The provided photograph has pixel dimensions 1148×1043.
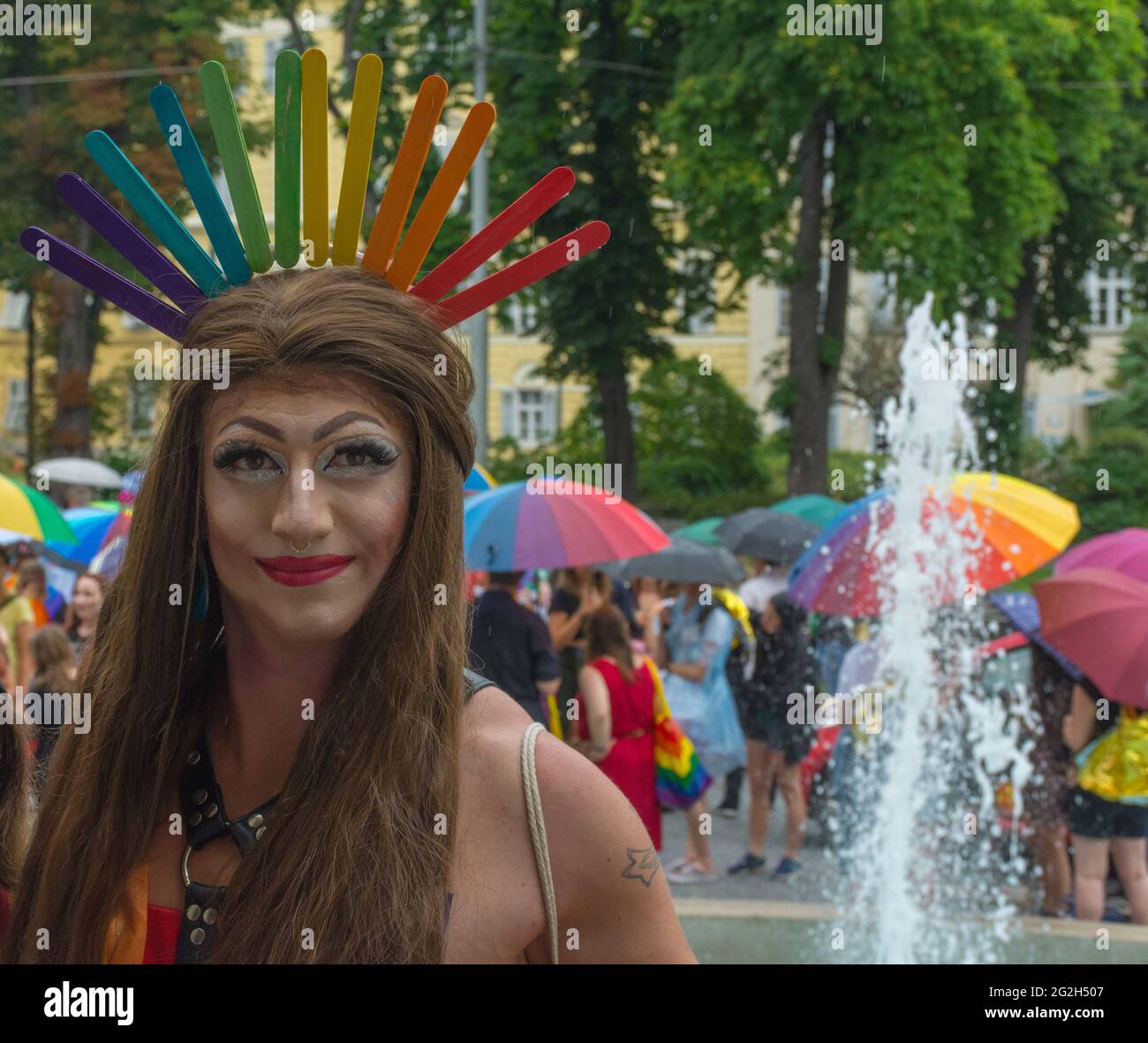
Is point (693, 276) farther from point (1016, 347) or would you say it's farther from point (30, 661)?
point (30, 661)

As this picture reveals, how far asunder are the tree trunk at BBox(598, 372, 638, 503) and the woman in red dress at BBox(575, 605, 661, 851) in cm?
1513

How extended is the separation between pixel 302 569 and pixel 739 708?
7.78 metres

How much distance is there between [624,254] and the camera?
20.7 metres

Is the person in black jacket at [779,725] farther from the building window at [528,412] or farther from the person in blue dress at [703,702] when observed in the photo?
the building window at [528,412]

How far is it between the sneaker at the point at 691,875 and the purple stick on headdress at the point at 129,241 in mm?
7044

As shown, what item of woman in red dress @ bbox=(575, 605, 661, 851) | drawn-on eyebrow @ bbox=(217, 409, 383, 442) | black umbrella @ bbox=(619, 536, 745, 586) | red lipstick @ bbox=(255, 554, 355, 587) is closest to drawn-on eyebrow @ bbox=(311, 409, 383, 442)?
drawn-on eyebrow @ bbox=(217, 409, 383, 442)

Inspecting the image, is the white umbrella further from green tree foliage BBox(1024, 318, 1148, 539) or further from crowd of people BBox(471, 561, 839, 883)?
green tree foliage BBox(1024, 318, 1148, 539)

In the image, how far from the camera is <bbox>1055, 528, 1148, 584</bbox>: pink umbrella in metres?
6.47

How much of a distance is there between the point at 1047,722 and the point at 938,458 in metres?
2.77

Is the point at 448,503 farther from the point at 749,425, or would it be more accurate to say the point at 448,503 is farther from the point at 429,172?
the point at 749,425

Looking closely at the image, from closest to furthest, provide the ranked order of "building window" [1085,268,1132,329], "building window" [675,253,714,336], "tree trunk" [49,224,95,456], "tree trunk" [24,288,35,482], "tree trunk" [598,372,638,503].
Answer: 1. "tree trunk" [49,224,95,456]
2. "tree trunk" [24,288,35,482]
3. "tree trunk" [598,372,638,503]
4. "building window" [675,253,714,336]
5. "building window" [1085,268,1132,329]

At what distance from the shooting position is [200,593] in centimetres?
188

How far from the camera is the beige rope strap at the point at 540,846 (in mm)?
1681
